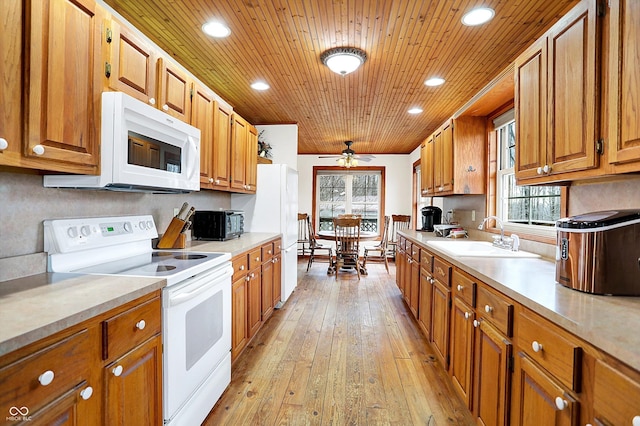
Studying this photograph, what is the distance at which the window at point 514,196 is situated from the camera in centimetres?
243

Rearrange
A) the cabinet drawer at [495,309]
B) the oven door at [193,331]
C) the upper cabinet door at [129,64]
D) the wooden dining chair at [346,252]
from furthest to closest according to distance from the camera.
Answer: the wooden dining chair at [346,252], the upper cabinet door at [129,64], the oven door at [193,331], the cabinet drawer at [495,309]

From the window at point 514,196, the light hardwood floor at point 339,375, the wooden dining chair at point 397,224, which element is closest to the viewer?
the light hardwood floor at point 339,375

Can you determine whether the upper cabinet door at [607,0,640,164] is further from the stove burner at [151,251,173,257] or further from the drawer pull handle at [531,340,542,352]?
the stove burner at [151,251,173,257]

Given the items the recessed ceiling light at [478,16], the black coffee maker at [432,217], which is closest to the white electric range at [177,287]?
the recessed ceiling light at [478,16]

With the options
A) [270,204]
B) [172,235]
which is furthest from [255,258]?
[270,204]

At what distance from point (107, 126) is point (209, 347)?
4.17ft

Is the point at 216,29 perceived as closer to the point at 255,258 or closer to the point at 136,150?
the point at 136,150

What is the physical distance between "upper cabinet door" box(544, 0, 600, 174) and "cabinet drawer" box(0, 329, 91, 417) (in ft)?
6.50

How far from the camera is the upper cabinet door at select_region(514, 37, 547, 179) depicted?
5.55 ft

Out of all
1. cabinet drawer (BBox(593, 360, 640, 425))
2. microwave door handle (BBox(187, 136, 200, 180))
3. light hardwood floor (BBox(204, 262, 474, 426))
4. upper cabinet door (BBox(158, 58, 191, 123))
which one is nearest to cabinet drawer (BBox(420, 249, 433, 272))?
light hardwood floor (BBox(204, 262, 474, 426))

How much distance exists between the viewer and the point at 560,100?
1.55m

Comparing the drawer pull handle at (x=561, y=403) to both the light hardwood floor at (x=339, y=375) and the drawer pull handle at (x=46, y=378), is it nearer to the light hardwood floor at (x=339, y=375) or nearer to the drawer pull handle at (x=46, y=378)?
the light hardwood floor at (x=339, y=375)

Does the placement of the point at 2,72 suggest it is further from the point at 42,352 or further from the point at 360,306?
the point at 360,306

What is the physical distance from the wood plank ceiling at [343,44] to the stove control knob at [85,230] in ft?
4.64
